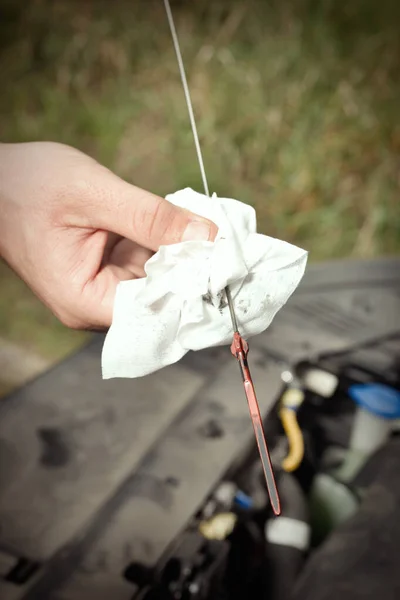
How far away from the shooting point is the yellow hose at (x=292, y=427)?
0.83 m

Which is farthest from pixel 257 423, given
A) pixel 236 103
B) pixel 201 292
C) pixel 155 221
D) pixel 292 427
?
pixel 236 103

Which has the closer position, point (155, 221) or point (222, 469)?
point (155, 221)

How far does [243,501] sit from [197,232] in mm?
418

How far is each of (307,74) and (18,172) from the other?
148cm

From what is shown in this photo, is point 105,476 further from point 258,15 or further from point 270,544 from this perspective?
point 258,15

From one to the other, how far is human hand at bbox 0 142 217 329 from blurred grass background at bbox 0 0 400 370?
109 centimetres

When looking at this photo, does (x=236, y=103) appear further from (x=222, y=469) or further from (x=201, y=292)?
(x=201, y=292)

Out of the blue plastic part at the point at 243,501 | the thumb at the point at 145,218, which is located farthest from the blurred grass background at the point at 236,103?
the thumb at the point at 145,218

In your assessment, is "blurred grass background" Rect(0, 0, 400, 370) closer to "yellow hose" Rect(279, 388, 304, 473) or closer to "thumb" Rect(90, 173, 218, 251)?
"yellow hose" Rect(279, 388, 304, 473)

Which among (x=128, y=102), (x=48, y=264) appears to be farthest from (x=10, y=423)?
(x=128, y=102)

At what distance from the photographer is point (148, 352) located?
54cm

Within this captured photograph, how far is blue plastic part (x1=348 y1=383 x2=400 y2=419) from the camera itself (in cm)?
89

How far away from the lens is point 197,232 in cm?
53

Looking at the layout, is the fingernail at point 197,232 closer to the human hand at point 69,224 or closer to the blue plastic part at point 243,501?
the human hand at point 69,224
